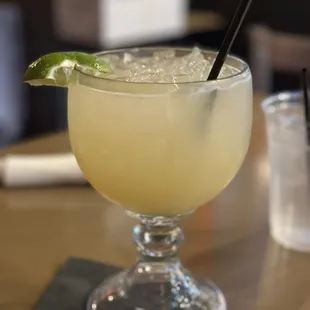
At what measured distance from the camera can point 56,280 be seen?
75 cm

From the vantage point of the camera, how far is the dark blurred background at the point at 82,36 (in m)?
2.68

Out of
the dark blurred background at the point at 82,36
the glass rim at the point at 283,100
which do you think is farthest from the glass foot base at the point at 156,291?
the dark blurred background at the point at 82,36

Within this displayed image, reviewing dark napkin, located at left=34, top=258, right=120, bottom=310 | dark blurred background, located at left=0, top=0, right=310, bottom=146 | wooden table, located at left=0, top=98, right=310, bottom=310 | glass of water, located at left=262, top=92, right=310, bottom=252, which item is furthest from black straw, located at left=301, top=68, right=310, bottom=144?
dark blurred background, located at left=0, top=0, right=310, bottom=146

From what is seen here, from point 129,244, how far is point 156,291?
11 cm

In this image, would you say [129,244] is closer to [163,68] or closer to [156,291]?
[156,291]

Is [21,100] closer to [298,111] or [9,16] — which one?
[9,16]

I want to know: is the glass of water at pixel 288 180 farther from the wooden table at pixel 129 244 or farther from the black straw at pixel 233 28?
the black straw at pixel 233 28

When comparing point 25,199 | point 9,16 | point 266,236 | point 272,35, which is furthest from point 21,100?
point 266,236

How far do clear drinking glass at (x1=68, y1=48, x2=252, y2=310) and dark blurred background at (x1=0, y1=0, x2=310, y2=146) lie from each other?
65.8 inches

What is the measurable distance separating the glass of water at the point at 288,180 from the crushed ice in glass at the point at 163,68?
0.58 ft

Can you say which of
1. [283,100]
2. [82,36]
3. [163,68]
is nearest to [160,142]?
[163,68]

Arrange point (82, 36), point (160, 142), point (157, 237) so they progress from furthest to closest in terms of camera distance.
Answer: point (82, 36) < point (157, 237) < point (160, 142)

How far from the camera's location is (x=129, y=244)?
2.76 ft

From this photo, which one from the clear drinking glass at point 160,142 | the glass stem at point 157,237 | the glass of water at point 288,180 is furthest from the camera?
the glass of water at point 288,180
